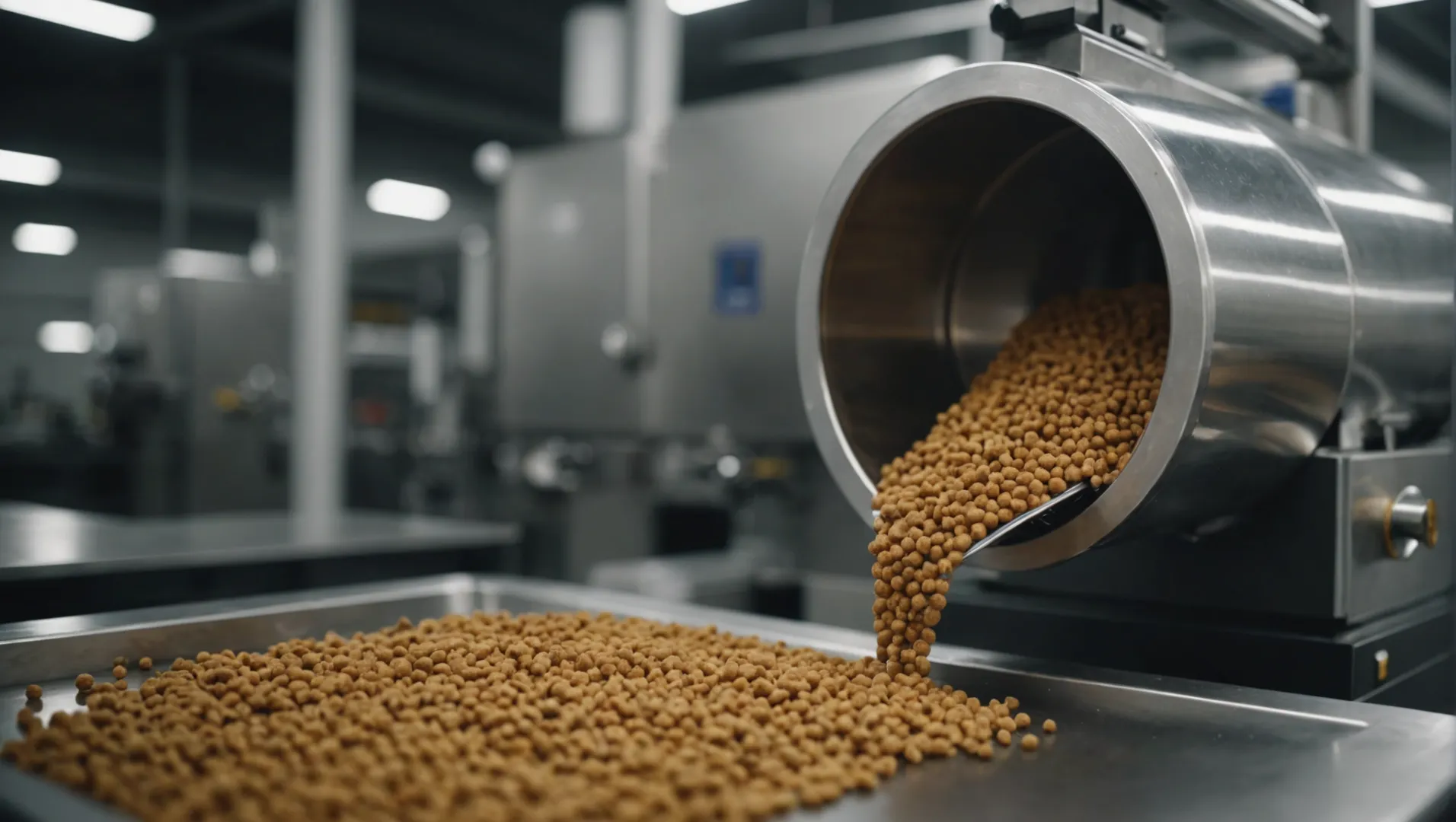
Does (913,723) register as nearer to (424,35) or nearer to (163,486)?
(163,486)

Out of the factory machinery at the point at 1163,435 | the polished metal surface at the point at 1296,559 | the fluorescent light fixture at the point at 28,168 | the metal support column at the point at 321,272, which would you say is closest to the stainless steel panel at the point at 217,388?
the fluorescent light fixture at the point at 28,168

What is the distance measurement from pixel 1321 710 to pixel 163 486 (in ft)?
16.1

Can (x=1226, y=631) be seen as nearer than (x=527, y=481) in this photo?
Yes

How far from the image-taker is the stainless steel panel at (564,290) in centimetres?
268

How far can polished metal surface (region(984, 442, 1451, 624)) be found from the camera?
1.08m

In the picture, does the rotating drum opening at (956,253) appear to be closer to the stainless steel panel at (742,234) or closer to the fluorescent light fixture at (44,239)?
the stainless steel panel at (742,234)

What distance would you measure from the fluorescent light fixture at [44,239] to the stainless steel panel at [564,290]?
3395 millimetres

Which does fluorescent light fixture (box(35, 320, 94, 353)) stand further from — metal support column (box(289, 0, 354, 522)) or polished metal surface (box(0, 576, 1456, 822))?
polished metal surface (box(0, 576, 1456, 822))

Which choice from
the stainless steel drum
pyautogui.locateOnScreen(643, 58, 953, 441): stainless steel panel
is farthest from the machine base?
pyautogui.locateOnScreen(643, 58, 953, 441): stainless steel panel

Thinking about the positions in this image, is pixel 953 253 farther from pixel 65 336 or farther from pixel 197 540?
pixel 65 336

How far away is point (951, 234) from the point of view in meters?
1.39

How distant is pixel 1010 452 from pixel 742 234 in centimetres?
141

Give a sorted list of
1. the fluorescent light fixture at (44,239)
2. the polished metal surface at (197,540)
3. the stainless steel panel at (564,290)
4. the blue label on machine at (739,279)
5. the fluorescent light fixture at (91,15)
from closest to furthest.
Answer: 1. the polished metal surface at (197,540)
2. the blue label on machine at (739,279)
3. the stainless steel panel at (564,290)
4. the fluorescent light fixture at (91,15)
5. the fluorescent light fixture at (44,239)

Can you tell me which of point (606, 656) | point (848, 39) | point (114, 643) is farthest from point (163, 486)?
point (606, 656)
